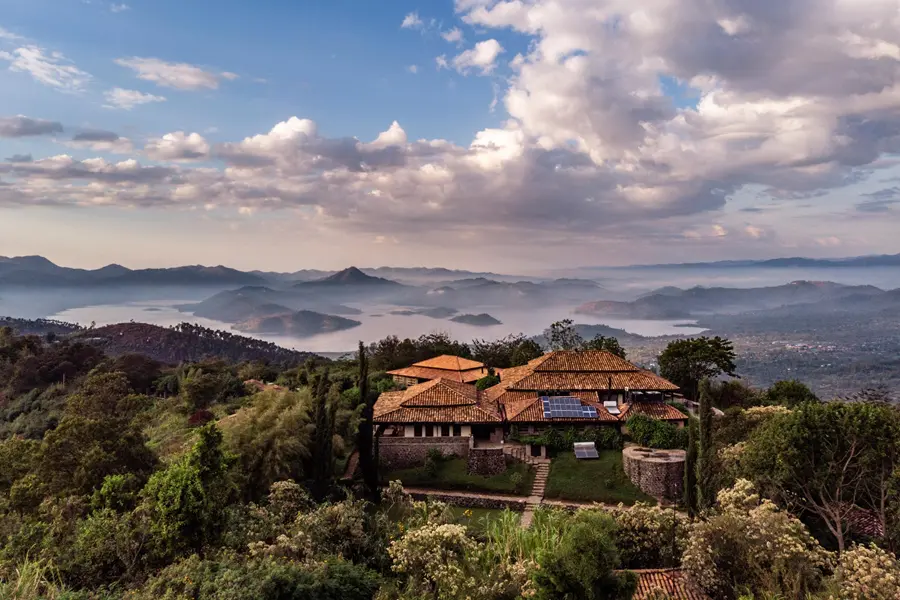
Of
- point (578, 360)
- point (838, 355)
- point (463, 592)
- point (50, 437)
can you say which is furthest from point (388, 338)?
point (838, 355)

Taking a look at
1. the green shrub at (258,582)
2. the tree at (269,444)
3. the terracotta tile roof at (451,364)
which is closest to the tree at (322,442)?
the tree at (269,444)

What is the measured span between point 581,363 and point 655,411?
602 centimetres

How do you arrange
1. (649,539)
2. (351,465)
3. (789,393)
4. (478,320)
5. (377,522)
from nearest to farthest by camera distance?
1. (649,539)
2. (377,522)
3. (351,465)
4. (789,393)
5. (478,320)

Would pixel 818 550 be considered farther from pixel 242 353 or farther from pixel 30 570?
pixel 242 353

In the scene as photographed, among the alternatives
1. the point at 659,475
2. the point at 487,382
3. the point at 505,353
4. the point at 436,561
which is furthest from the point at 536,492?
the point at 505,353

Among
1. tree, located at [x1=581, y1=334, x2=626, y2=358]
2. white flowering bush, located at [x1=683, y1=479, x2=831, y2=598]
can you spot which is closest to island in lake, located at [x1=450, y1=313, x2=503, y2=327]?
tree, located at [x1=581, y1=334, x2=626, y2=358]

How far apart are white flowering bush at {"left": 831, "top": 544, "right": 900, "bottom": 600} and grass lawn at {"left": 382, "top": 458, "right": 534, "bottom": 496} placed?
45.4 ft

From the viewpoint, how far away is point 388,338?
224 feet

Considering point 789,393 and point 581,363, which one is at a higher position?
point 581,363

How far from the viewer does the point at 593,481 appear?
2577 cm

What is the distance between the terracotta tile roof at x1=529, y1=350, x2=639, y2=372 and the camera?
34438mm

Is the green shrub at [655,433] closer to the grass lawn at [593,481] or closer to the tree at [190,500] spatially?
the grass lawn at [593,481]

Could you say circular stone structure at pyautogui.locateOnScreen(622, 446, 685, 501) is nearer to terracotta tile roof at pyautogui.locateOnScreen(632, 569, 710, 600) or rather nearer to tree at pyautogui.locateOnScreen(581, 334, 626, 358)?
terracotta tile roof at pyautogui.locateOnScreen(632, 569, 710, 600)

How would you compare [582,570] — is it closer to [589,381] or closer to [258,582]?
[258,582]
